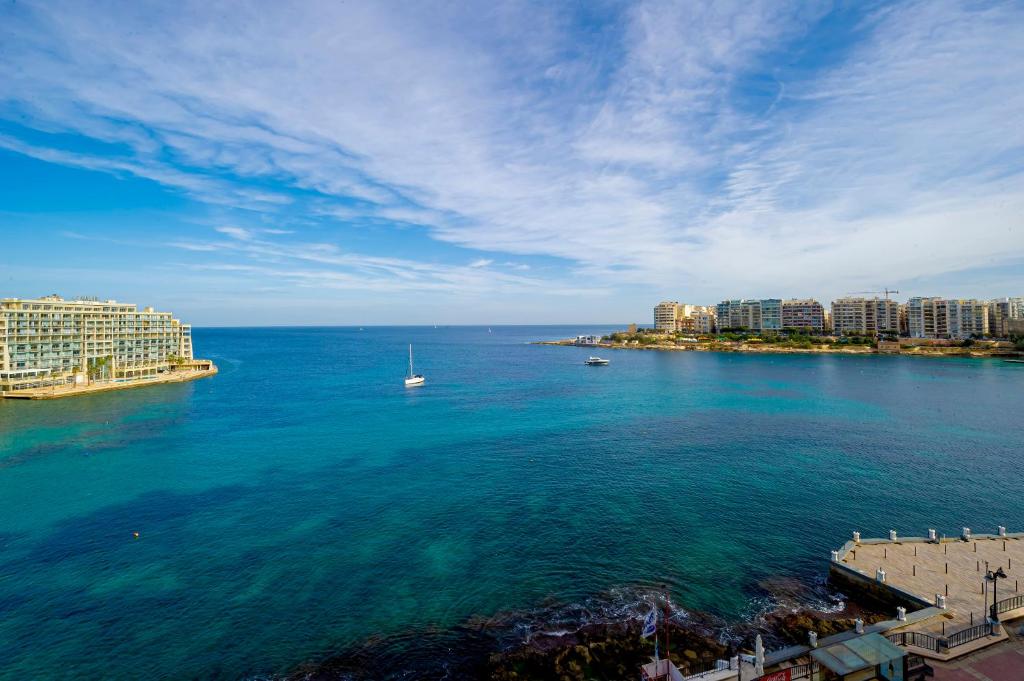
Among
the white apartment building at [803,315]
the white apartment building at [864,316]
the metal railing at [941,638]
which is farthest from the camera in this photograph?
the white apartment building at [803,315]

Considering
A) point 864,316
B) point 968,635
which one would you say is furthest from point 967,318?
point 968,635

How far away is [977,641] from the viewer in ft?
49.1

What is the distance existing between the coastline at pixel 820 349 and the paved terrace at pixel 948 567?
13504 cm

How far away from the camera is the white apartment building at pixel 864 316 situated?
167 m

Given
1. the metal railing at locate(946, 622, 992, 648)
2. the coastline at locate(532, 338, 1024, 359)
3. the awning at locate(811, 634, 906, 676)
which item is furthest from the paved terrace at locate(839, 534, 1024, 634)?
the coastline at locate(532, 338, 1024, 359)

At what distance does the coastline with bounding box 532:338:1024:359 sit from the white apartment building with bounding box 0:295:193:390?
131 metres

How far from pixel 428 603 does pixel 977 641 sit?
18.0 m

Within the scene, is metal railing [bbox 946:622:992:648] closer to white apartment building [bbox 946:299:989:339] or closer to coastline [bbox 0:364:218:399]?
coastline [bbox 0:364:218:399]

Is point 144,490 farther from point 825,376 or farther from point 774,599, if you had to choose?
point 825,376

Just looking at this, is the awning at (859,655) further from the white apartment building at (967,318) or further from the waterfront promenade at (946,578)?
the white apartment building at (967,318)

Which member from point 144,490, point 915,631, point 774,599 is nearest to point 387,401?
point 144,490

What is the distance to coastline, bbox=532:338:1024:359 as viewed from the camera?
123438 mm

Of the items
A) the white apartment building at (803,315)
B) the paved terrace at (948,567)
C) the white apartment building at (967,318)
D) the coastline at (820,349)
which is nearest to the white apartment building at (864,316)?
the white apartment building at (803,315)

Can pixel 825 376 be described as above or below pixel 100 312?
below
